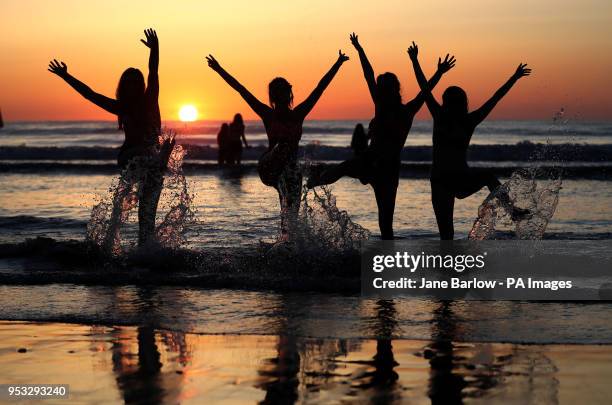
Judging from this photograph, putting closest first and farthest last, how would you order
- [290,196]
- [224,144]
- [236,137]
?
[290,196], [236,137], [224,144]

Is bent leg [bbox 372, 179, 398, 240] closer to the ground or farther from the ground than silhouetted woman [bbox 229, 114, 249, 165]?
closer to the ground

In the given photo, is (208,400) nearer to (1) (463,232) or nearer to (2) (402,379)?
(2) (402,379)

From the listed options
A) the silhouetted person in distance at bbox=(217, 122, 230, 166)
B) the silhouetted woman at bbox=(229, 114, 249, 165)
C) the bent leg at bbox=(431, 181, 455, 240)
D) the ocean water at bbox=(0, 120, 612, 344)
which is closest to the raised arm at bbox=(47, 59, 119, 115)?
the ocean water at bbox=(0, 120, 612, 344)

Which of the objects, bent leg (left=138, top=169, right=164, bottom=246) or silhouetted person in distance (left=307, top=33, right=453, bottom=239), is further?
bent leg (left=138, top=169, right=164, bottom=246)

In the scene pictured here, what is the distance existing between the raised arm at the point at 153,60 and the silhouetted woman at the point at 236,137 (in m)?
22.5

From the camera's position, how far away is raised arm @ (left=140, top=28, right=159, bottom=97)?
10.2m

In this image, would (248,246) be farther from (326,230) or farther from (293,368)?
(293,368)

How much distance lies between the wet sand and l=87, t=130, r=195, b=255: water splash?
3.86 metres

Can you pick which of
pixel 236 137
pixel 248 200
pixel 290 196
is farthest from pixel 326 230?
pixel 236 137

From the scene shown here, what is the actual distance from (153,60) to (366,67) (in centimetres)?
242

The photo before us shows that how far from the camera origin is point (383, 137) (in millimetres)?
9625

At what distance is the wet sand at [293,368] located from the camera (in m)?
5.10

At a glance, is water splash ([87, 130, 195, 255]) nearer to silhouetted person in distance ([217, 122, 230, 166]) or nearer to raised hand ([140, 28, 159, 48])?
raised hand ([140, 28, 159, 48])

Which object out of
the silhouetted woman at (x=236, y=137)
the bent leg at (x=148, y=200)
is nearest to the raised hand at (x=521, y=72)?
the bent leg at (x=148, y=200)
